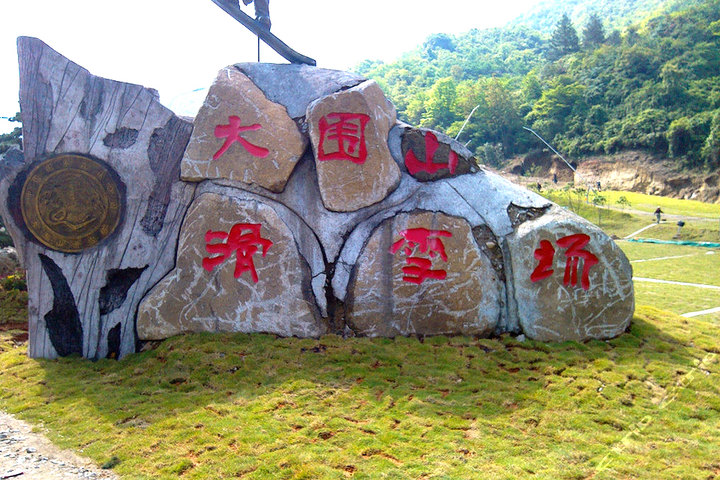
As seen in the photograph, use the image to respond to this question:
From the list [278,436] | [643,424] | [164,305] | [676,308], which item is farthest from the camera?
[676,308]

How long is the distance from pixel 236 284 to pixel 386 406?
7.61 ft

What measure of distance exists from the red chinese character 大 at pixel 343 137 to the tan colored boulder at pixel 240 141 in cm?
32

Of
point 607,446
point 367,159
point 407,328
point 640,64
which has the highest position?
point 640,64

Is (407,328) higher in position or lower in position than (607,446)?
higher

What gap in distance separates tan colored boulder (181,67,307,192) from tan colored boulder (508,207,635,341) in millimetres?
2852

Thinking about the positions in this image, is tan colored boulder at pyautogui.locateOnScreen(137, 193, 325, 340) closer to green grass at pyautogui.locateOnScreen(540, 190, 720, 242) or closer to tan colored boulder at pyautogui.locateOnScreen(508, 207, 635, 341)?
tan colored boulder at pyautogui.locateOnScreen(508, 207, 635, 341)

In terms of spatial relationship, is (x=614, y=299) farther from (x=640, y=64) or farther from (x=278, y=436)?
(x=640, y=64)

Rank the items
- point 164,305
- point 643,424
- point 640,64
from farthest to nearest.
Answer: point 640,64
point 164,305
point 643,424

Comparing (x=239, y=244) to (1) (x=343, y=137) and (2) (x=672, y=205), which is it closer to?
(1) (x=343, y=137)

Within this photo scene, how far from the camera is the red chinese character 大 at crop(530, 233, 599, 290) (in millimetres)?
5832

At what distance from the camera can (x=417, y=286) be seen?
5812mm

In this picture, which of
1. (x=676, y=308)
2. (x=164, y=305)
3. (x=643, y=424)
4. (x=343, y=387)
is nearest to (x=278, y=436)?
(x=343, y=387)

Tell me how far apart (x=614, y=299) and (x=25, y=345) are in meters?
7.39

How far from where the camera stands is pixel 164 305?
578 centimetres
